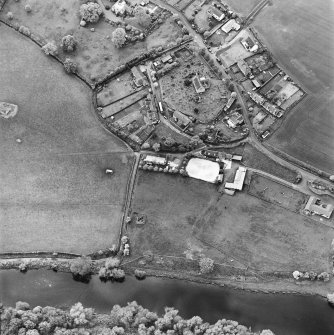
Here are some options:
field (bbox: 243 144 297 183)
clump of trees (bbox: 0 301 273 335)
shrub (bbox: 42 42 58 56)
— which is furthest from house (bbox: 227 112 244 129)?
→ shrub (bbox: 42 42 58 56)

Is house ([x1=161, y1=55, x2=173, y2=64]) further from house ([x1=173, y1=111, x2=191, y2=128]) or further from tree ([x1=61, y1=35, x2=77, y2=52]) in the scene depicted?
tree ([x1=61, y1=35, x2=77, y2=52])

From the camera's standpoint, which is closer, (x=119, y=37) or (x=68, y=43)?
(x=119, y=37)

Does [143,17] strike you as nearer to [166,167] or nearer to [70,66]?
[70,66]

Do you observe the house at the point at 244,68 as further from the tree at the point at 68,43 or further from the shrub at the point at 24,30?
the shrub at the point at 24,30

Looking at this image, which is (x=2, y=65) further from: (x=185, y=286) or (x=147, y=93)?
(x=185, y=286)

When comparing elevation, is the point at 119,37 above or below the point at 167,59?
above

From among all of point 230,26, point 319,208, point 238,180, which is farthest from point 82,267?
point 230,26

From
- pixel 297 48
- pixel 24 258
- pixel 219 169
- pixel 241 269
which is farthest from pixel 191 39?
pixel 24 258
